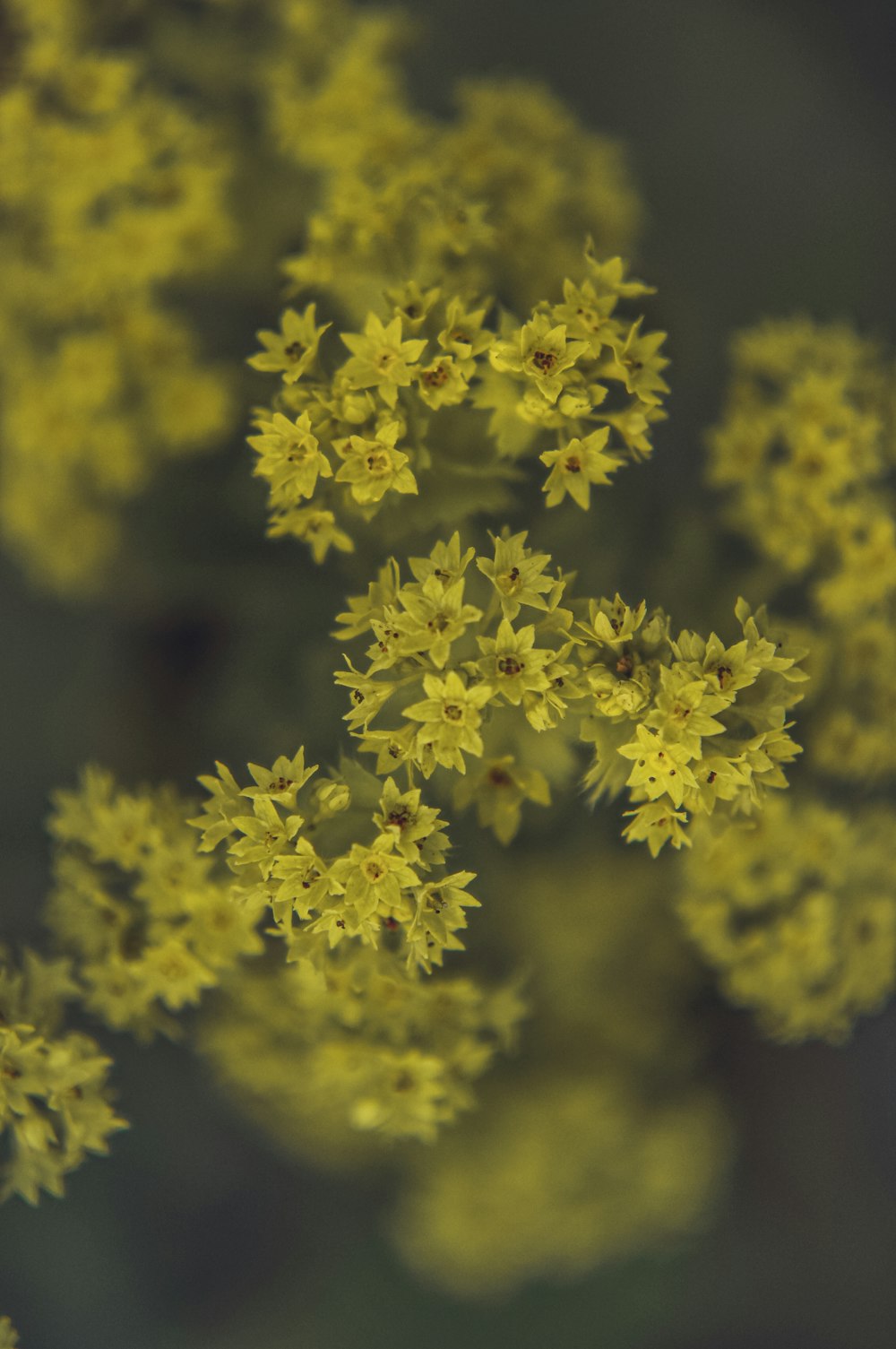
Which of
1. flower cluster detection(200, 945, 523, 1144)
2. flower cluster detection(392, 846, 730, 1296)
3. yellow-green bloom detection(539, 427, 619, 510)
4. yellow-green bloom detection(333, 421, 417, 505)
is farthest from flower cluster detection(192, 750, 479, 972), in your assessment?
flower cluster detection(392, 846, 730, 1296)

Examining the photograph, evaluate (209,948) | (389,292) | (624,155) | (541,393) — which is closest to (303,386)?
(389,292)

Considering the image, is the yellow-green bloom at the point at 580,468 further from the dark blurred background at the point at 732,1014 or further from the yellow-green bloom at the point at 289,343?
the dark blurred background at the point at 732,1014

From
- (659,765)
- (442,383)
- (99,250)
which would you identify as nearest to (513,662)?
(659,765)

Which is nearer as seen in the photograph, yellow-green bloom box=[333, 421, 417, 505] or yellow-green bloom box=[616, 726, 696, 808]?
yellow-green bloom box=[616, 726, 696, 808]

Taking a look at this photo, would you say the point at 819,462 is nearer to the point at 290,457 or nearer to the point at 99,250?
the point at 290,457

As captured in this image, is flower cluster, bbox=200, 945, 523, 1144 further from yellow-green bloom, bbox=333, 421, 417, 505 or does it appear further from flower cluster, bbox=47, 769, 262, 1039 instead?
yellow-green bloom, bbox=333, 421, 417, 505
